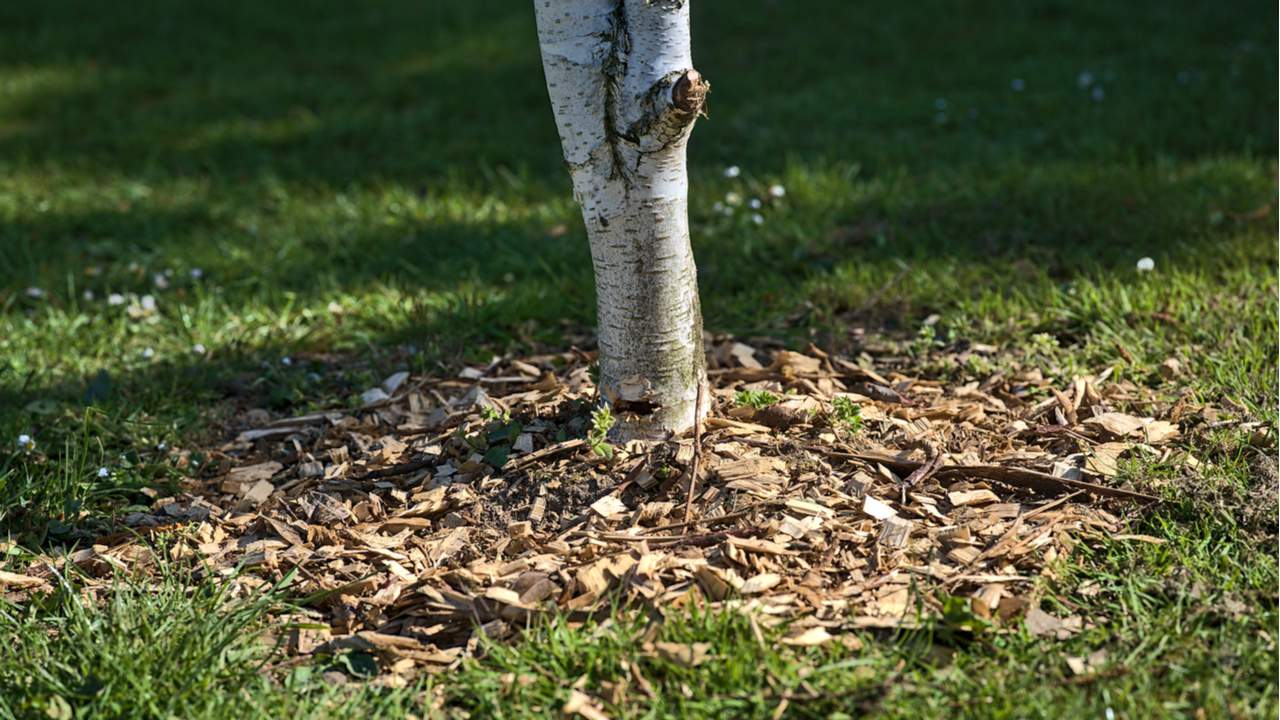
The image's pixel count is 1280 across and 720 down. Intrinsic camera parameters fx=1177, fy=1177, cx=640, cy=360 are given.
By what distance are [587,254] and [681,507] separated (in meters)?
2.37

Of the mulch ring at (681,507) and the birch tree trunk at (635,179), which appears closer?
the mulch ring at (681,507)

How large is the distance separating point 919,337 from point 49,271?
3.84 meters

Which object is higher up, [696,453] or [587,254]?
[696,453]

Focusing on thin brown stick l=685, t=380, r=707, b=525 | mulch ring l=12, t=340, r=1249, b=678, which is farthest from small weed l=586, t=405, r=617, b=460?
thin brown stick l=685, t=380, r=707, b=525

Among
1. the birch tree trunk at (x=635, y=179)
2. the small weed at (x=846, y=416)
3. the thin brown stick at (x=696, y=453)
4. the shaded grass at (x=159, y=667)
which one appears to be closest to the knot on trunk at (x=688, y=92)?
the birch tree trunk at (x=635, y=179)

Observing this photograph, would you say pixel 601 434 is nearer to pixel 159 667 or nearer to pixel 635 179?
pixel 635 179

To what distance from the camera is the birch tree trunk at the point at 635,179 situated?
2861 millimetres

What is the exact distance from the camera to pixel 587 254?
5191 mm

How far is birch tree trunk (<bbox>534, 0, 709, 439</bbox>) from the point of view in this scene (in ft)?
9.39

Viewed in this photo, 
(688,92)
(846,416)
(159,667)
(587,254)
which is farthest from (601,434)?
(587,254)

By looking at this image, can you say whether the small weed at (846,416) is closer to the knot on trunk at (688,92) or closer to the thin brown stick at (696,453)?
the thin brown stick at (696,453)

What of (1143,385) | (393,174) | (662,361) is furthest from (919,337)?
(393,174)

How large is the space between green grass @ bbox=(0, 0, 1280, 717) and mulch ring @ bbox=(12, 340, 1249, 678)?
0.40 feet

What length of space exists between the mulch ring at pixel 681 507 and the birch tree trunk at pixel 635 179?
7.3 inches
